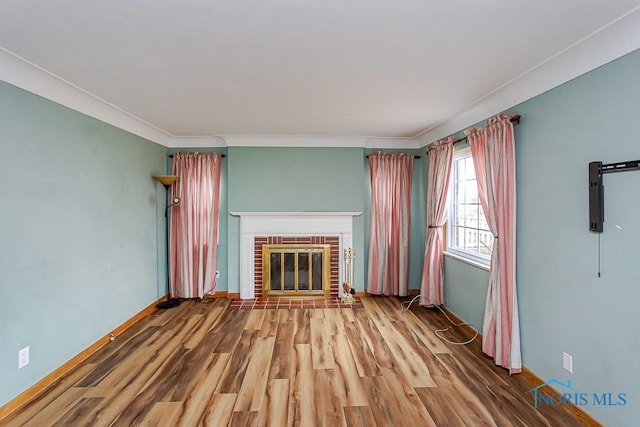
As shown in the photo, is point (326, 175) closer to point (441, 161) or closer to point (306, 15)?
point (441, 161)

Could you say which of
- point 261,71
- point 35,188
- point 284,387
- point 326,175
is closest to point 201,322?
point 284,387

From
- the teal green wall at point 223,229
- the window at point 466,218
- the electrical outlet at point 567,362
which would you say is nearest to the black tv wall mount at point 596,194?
the electrical outlet at point 567,362

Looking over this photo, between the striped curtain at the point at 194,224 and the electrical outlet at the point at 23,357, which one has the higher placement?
the striped curtain at the point at 194,224

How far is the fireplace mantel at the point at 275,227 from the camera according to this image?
4820 mm

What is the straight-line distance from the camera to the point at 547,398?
238cm

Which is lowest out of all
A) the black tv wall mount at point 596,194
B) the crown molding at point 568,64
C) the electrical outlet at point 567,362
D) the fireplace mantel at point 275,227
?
the electrical outlet at point 567,362

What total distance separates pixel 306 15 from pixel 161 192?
3711 millimetres

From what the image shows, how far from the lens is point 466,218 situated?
3961 mm

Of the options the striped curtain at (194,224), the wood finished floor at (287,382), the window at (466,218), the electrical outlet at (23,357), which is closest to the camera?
the wood finished floor at (287,382)

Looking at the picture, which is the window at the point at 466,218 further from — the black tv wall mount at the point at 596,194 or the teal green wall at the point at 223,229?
the teal green wall at the point at 223,229

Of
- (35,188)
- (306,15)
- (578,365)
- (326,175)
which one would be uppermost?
(306,15)

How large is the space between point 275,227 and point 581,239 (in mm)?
3554

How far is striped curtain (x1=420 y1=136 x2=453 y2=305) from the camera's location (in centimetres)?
409

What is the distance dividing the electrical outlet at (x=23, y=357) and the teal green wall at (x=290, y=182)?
2.58 m
